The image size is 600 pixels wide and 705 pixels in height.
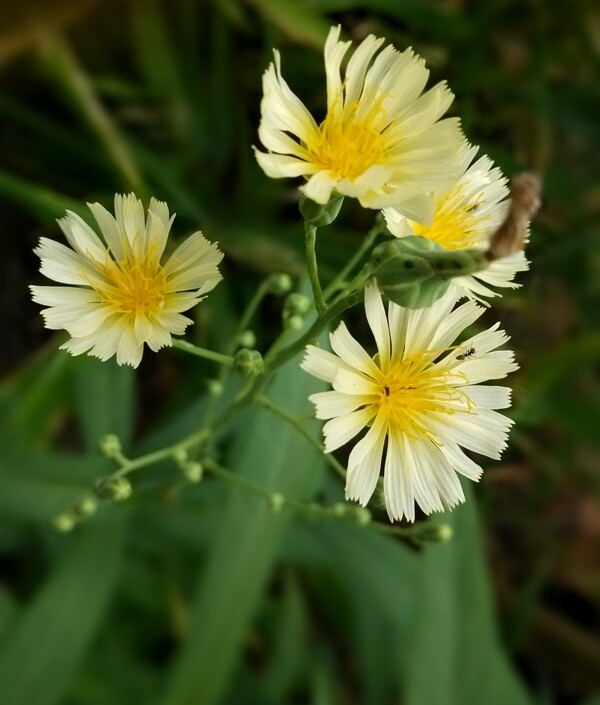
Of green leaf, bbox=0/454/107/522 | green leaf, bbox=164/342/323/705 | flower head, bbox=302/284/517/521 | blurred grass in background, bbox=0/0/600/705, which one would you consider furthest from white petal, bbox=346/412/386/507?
green leaf, bbox=0/454/107/522

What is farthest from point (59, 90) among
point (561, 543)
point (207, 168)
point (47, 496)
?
point (561, 543)

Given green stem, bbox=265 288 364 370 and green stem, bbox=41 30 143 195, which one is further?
green stem, bbox=41 30 143 195

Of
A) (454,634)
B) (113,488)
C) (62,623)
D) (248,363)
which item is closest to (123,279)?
(248,363)

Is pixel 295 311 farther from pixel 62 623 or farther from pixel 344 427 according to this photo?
pixel 62 623

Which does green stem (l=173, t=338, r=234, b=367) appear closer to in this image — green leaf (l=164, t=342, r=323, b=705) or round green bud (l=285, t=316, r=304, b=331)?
round green bud (l=285, t=316, r=304, b=331)

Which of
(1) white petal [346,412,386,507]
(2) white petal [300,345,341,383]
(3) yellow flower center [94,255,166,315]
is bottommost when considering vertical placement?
(1) white petal [346,412,386,507]

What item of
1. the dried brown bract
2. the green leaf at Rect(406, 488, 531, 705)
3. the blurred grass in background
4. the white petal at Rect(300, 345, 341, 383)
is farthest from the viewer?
the green leaf at Rect(406, 488, 531, 705)

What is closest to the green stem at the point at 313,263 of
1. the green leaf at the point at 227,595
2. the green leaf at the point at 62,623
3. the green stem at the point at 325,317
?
the green stem at the point at 325,317

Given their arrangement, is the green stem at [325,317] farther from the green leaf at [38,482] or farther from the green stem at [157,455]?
the green leaf at [38,482]
